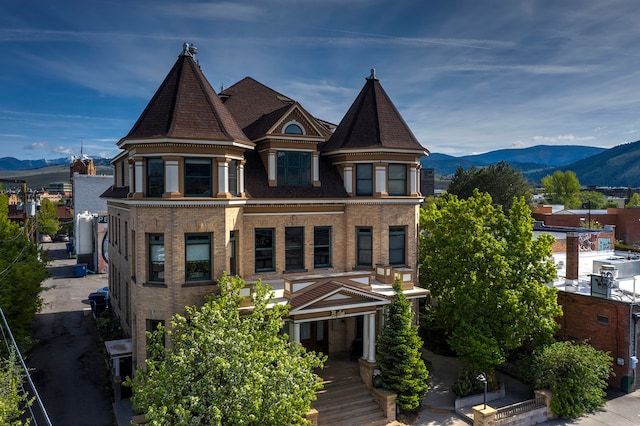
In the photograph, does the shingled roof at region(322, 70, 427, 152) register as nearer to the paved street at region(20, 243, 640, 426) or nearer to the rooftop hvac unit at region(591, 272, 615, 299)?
the rooftop hvac unit at region(591, 272, 615, 299)

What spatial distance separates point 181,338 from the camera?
575 inches

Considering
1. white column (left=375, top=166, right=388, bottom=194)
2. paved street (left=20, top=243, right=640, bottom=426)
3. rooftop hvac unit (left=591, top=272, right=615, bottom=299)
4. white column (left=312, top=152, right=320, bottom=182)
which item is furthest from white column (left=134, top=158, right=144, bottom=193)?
rooftop hvac unit (left=591, top=272, right=615, bottom=299)

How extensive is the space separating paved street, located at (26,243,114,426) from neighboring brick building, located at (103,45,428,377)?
3.30 meters

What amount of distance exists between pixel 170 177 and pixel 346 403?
1255 centimetres

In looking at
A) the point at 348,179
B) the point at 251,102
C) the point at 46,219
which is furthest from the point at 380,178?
the point at 46,219

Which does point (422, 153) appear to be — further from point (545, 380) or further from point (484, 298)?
point (545, 380)

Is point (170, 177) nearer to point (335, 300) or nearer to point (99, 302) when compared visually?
point (335, 300)

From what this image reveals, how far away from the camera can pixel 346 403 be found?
19422 millimetres

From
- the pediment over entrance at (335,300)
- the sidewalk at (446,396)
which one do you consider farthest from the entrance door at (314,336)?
the sidewalk at (446,396)

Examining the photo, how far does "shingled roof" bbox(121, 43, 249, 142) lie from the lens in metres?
18.7

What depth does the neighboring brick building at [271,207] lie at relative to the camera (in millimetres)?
18891

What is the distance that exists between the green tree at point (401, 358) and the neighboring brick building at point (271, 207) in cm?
110

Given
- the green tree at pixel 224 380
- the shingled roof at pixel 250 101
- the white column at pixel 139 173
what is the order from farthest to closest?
the shingled roof at pixel 250 101, the white column at pixel 139 173, the green tree at pixel 224 380

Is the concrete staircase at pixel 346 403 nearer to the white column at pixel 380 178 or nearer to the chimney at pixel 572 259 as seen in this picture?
the white column at pixel 380 178
